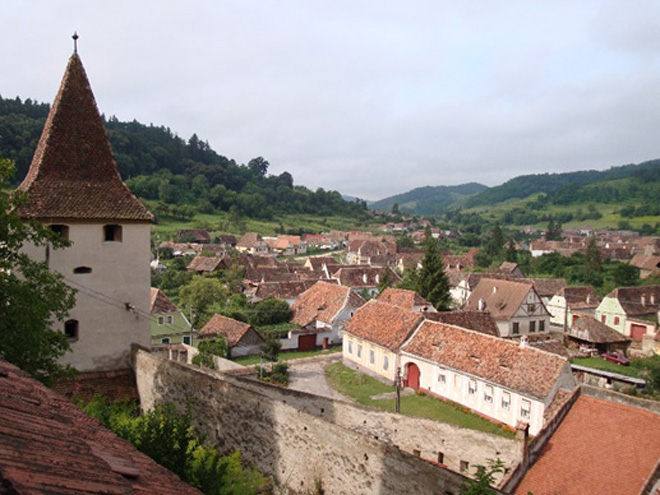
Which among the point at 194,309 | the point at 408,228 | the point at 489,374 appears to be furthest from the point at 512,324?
the point at 408,228

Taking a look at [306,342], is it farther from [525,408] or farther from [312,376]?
[525,408]

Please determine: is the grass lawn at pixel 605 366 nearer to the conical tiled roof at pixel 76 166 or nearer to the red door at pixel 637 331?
the red door at pixel 637 331

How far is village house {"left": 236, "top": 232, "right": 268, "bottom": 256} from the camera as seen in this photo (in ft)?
361

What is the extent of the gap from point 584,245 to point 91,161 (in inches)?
5379

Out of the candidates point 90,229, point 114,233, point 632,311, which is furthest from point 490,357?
point 632,311

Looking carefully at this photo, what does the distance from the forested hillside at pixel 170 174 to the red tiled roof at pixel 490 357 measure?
333ft

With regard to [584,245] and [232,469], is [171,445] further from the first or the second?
[584,245]

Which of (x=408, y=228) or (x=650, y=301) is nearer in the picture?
(x=650, y=301)

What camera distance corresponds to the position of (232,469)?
10062 millimetres

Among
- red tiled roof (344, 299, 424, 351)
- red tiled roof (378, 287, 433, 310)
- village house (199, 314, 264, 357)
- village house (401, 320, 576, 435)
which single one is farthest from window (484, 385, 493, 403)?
village house (199, 314, 264, 357)

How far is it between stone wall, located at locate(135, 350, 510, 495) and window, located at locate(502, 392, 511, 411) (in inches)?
503

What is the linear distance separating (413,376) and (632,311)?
34.8 meters

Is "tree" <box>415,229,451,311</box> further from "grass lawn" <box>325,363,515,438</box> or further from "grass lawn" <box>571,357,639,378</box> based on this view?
"grass lawn" <box>325,363,515,438</box>

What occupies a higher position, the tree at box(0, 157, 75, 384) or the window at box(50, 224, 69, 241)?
the window at box(50, 224, 69, 241)
